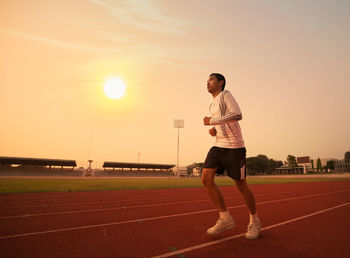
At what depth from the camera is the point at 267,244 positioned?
2604mm

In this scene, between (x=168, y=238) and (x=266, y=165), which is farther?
(x=266, y=165)

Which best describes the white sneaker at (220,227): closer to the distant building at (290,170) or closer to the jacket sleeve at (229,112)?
the jacket sleeve at (229,112)

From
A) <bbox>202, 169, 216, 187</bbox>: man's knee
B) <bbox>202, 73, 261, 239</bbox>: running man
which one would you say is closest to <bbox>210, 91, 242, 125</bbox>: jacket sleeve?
<bbox>202, 73, 261, 239</bbox>: running man

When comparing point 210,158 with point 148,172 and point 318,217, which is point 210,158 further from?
point 148,172

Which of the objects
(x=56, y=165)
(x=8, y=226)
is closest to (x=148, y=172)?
(x=56, y=165)

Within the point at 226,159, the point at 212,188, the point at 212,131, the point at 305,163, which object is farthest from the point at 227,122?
the point at 305,163

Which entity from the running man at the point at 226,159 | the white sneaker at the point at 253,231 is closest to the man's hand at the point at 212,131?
the running man at the point at 226,159

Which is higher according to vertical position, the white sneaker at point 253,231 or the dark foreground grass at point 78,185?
the white sneaker at point 253,231

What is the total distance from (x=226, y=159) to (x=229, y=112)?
0.73 meters

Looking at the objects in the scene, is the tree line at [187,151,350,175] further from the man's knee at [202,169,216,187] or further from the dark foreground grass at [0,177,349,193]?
the man's knee at [202,169,216,187]

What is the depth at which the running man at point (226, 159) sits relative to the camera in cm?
289

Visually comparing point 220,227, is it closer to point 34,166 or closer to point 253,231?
point 253,231

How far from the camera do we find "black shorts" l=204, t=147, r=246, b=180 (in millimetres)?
2883

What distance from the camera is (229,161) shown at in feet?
9.65
